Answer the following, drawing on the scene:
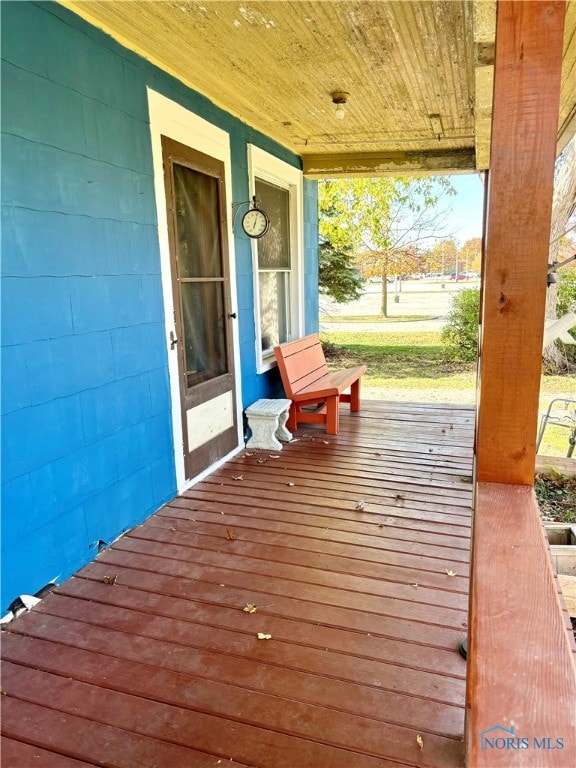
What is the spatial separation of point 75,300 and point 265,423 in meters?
2.16

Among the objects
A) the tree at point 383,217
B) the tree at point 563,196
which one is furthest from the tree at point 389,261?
the tree at point 563,196

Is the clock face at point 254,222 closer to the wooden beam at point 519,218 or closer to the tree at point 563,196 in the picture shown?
the wooden beam at point 519,218

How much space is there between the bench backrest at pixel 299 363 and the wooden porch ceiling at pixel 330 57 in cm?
193

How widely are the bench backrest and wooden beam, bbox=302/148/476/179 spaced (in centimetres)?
180

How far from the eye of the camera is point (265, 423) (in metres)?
4.29

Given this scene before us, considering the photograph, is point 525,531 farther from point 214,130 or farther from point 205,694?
point 214,130

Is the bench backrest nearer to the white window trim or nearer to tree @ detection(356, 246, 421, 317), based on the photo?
the white window trim

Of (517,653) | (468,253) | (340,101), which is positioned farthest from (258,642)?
(468,253)

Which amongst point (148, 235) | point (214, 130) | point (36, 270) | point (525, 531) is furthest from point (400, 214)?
point (525, 531)

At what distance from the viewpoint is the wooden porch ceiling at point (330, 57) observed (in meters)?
2.34

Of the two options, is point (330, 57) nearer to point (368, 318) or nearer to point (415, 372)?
point (415, 372)

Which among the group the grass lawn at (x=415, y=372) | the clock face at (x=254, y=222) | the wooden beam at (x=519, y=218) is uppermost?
the clock face at (x=254, y=222)

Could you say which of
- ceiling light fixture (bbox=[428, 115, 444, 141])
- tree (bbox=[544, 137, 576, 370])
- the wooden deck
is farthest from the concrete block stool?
tree (bbox=[544, 137, 576, 370])

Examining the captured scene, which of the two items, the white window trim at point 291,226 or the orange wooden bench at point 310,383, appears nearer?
the white window trim at point 291,226
